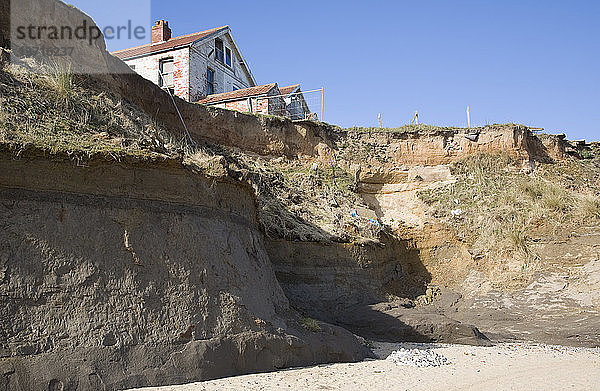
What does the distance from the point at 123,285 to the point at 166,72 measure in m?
23.1

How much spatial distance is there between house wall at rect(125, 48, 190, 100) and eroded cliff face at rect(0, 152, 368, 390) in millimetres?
19655

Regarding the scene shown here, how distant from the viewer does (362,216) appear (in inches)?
750

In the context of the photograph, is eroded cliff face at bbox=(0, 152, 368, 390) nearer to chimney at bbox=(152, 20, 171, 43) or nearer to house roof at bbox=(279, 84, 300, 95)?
house roof at bbox=(279, 84, 300, 95)

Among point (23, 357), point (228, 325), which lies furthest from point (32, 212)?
point (228, 325)

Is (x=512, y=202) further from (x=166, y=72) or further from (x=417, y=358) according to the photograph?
(x=166, y=72)

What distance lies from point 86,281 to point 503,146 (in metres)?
20.1

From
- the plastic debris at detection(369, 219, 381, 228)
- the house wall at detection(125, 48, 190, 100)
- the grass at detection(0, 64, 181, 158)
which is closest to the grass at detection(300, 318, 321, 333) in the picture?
the grass at detection(0, 64, 181, 158)

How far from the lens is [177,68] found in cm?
→ 2747

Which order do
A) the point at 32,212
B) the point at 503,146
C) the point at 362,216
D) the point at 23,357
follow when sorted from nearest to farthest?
the point at 23,357 → the point at 32,212 → the point at 362,216 → the point at 503,146

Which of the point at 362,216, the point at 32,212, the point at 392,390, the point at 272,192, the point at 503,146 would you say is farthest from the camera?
the point at 503,146

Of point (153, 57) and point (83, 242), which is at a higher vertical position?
point (153, 57)

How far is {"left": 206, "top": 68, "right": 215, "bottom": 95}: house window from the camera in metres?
29.0

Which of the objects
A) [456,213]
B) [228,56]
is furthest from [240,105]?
A: [456,213]

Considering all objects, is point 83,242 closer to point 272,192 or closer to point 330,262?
Answer: point 330,262
